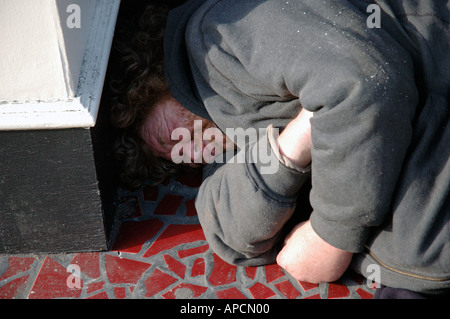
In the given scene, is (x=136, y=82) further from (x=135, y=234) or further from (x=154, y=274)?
(x=154, y=274)

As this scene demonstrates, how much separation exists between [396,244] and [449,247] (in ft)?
0.49

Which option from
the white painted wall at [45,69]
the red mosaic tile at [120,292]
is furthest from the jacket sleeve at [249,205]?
the white painted wall at [45,69]

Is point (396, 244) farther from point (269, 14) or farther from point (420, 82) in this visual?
point (269, 14)

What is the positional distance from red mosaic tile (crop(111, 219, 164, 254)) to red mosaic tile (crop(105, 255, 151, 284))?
58 mm

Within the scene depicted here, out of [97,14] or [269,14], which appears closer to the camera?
[269,14]

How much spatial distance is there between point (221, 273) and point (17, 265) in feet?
2.45

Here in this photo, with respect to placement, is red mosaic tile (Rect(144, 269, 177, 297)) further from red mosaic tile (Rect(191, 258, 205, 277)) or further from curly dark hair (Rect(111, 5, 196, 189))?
curly dark hair (Rect(111, 5, 196, 189))

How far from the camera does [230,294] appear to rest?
1.82 meters

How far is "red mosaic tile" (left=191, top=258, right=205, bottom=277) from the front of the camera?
1906 millimetres

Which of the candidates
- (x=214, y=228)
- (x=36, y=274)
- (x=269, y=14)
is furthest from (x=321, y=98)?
(x=36, y=274)

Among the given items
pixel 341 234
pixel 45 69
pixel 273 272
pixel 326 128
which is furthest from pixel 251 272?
pixel 45 69

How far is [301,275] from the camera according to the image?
1825mm

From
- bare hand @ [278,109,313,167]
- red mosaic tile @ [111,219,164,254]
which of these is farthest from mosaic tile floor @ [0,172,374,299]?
bare hand @ [278,109,313,167]

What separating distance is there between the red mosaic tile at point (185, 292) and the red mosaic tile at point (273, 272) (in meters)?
0.23
